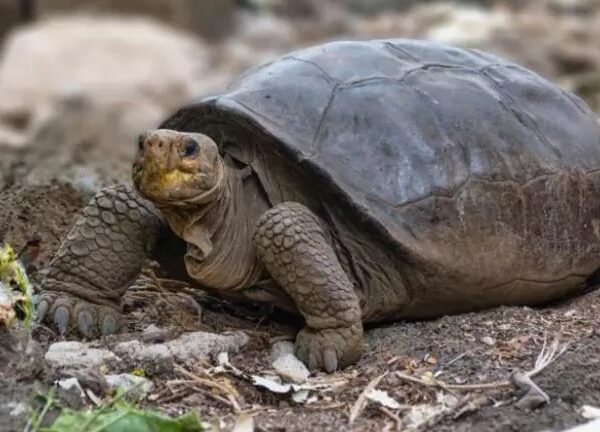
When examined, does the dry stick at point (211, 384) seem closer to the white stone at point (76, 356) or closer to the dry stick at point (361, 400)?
the white stone at point (76, 356)

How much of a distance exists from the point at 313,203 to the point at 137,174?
624mm

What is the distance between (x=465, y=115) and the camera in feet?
12.6

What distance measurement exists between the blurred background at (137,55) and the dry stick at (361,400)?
1.54m

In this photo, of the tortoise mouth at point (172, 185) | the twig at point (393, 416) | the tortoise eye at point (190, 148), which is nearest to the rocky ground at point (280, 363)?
the twig at point (393, 416)

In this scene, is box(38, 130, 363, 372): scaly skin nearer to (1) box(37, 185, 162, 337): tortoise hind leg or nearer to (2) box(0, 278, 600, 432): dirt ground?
(1) box(37, 185, 162, 337): tortoise hind leg

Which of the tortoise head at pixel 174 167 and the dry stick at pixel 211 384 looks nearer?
the dry stick at pixel 211 384

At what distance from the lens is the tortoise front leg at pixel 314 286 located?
339 cm

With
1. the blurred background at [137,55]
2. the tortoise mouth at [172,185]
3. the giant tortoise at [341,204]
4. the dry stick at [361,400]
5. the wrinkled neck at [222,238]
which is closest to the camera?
the dry stick at [361,400]

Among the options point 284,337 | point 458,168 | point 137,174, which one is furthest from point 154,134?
Result: point 458,168

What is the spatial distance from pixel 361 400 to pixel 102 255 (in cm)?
106

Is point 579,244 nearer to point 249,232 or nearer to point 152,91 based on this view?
point 249,232

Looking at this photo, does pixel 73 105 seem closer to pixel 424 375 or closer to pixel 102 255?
pixel 102 255

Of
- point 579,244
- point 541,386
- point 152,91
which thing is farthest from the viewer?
point 152,91

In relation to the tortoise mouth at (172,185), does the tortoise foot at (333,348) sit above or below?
below
